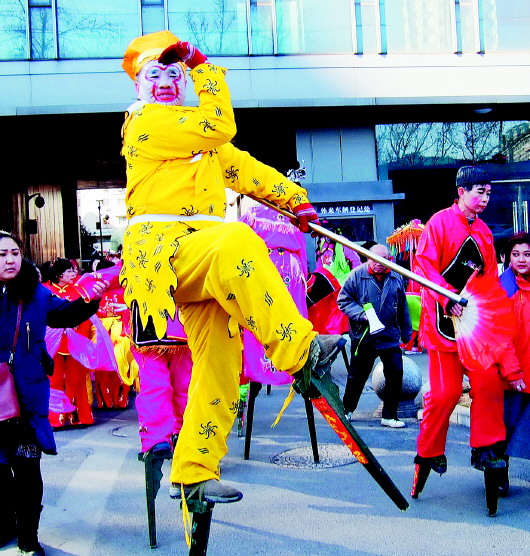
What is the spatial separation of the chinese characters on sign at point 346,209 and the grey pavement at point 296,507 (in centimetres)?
982

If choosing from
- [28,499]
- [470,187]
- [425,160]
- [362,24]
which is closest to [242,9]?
[362,24]

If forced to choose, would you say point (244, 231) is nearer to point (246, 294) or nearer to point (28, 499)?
point (246, 294)

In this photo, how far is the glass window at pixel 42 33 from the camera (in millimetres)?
15133

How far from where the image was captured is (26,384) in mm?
3785

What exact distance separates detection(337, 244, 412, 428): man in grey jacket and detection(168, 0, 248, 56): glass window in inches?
384

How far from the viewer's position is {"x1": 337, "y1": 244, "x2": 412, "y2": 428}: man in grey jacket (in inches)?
265

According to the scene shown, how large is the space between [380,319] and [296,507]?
2.91 m

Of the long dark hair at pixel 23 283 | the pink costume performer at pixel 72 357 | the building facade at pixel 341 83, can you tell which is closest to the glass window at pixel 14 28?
the building facade at pixel 341 83

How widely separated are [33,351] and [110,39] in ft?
42.0

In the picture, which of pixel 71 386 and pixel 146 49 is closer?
pixel 146 49

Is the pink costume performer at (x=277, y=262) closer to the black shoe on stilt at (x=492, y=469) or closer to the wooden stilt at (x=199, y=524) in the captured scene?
the black shoe on stilt at (x=492, y=469)

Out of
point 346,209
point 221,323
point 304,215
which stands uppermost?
point 346,209

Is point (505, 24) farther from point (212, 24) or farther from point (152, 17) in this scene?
point (152, 17)

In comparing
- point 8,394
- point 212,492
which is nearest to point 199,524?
point 212,492
